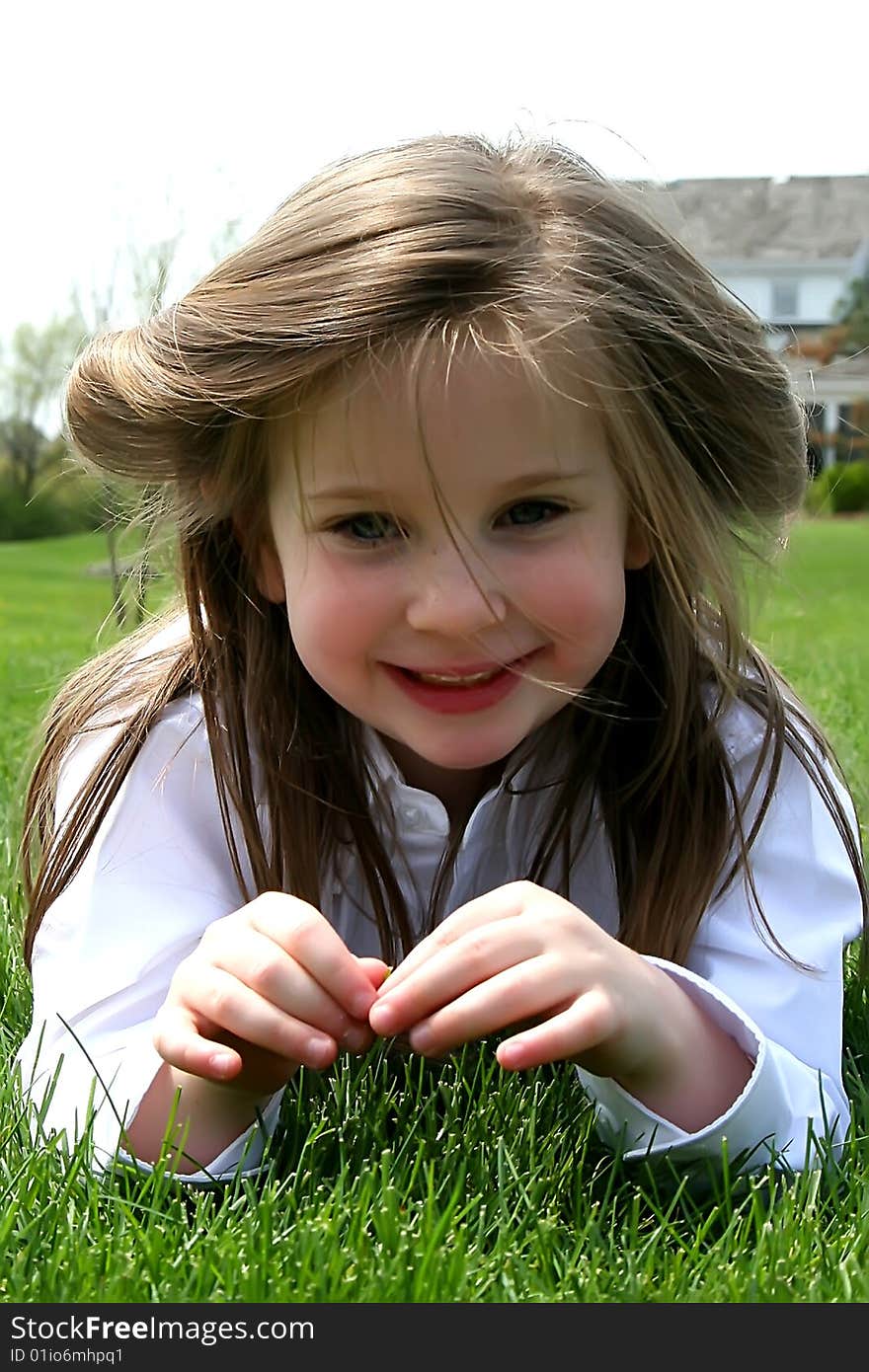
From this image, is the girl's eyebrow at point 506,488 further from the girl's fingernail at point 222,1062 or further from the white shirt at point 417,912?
the girl's fingernail at point 222,1062

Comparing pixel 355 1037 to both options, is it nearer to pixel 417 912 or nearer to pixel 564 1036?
pixel 564 1036

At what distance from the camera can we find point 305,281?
2039 millimetres

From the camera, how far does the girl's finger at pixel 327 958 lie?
1.61 m

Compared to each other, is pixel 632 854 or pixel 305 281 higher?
pixel 305 281

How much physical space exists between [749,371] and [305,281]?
648mm

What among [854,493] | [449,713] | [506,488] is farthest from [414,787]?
[854,493]

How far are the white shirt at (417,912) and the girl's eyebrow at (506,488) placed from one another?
19.4 inches

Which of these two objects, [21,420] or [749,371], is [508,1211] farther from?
[21,420]

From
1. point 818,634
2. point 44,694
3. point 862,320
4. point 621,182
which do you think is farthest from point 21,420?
point 621,182

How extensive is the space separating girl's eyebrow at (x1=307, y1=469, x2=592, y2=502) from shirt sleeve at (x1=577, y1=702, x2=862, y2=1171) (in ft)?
1.89

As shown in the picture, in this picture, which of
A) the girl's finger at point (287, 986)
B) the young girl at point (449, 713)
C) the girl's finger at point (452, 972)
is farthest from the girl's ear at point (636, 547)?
the girl's finger at point (287, 986)

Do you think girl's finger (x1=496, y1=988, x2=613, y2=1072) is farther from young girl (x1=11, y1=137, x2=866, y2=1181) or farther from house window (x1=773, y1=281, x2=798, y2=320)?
house window (x1=773, y1=281, x2=798, y2=320)

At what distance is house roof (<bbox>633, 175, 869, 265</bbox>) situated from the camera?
4112cm
